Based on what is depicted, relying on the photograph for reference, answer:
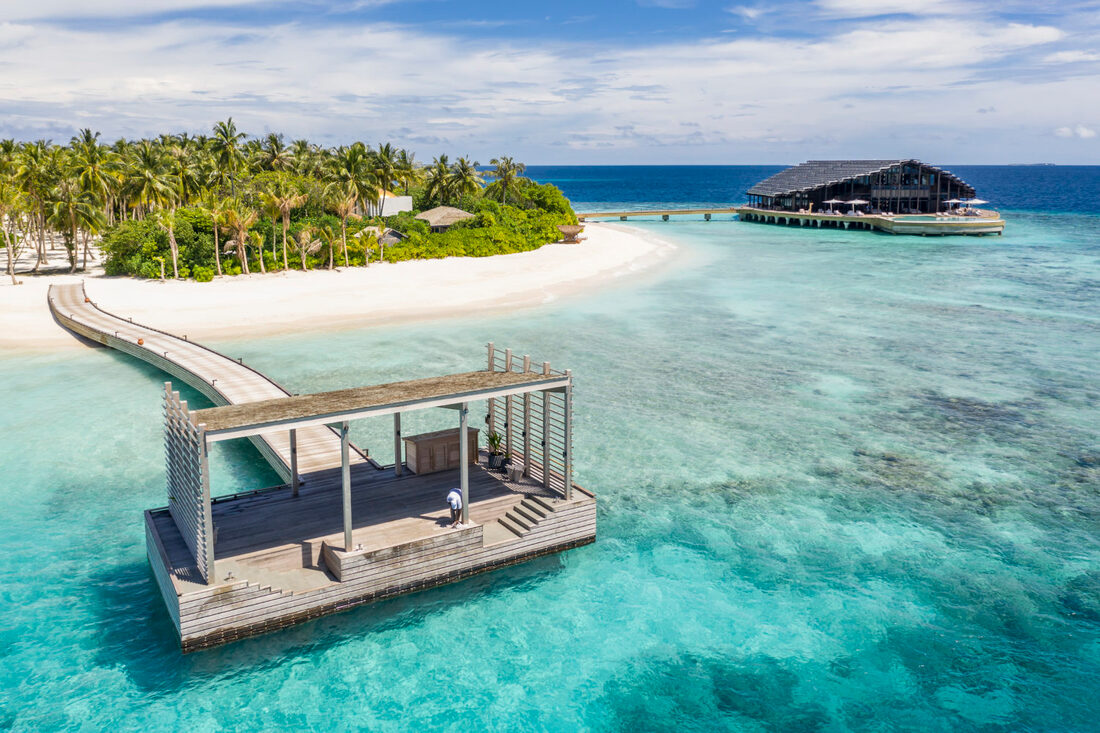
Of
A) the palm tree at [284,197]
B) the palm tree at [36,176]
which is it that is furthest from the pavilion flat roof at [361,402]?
the palm tree at [36,176]

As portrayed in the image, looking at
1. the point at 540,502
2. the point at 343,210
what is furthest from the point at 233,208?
the point at 540,502

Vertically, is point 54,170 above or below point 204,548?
above

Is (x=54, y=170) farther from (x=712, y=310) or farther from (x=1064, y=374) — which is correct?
(x=1064, y=374)

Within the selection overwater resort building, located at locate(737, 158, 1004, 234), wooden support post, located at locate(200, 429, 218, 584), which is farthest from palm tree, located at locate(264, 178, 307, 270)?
overwater resort building, located at locate(737, 158, 1004, 234)

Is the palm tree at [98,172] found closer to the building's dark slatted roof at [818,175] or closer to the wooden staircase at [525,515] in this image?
the wooden staircase at [525,515]

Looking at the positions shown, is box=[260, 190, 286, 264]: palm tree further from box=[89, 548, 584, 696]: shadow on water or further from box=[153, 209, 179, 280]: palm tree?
box=[89, 548, 584, 696]: shadow on water

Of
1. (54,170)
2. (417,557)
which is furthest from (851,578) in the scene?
(54,170)

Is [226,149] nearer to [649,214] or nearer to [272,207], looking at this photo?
[272,207]
